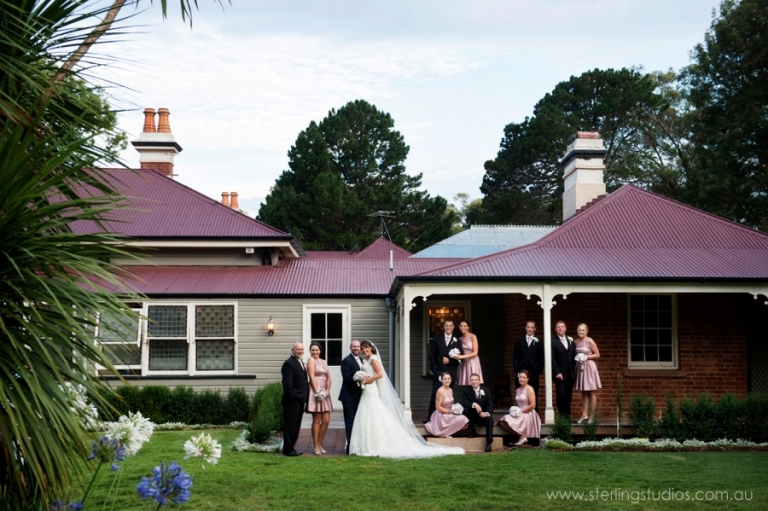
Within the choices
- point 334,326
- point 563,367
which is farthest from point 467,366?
point 334,326

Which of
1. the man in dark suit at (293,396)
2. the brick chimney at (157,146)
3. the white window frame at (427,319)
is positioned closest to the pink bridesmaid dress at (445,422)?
the man in dark suit at (293,396)

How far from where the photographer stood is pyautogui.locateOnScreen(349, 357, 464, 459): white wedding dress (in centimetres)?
1211

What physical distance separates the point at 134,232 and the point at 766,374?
1314cm

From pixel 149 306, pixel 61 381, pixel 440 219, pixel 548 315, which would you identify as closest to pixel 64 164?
pixel 61 381

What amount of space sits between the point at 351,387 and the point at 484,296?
628 cm

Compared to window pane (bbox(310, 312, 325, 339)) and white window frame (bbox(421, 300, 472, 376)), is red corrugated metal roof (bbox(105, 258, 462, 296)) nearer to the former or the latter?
window pane (bbox(310, 312, 325, 339))

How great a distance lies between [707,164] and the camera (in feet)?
103

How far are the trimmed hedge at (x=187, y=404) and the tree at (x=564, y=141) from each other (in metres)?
29.6

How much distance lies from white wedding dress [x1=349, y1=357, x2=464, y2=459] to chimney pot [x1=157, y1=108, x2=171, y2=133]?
39.9 feet

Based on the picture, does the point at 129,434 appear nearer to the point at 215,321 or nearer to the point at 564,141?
the point at 215,321

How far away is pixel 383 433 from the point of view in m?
12.3

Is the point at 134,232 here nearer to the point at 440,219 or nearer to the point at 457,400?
the point at 457,400

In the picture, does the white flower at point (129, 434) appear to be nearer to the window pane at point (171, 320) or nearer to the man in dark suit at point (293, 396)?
the man in dark suit at point (293, 396)

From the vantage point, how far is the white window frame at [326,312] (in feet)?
58.5
